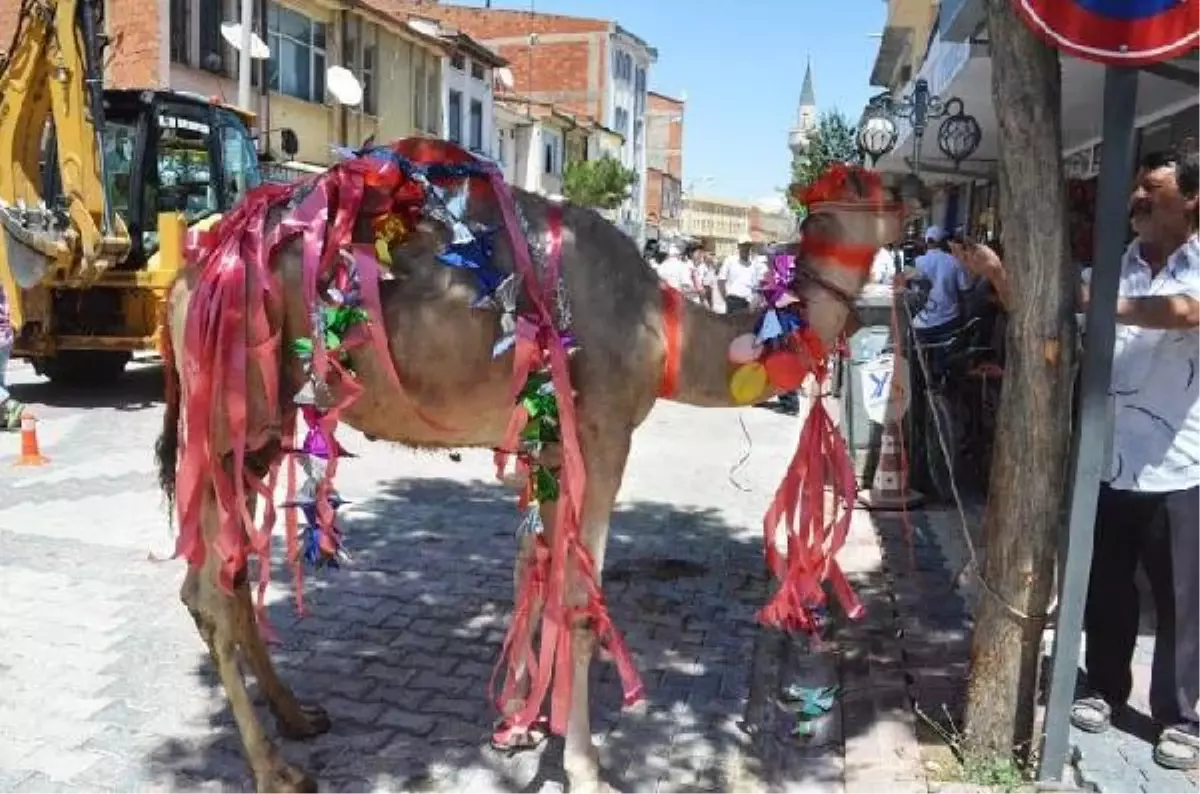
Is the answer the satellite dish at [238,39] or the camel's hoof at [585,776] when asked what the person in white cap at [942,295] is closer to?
the camel's hoof at [585,776]

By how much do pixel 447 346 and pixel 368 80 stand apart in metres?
25.3

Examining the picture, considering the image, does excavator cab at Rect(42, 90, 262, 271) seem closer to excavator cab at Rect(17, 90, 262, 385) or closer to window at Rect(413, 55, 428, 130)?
excavator cab at Rect(17, 90, 262, 385)

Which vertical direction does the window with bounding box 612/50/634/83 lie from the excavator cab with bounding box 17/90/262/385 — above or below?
above

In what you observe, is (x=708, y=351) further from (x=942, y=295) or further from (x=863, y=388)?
(x=942, y=295)

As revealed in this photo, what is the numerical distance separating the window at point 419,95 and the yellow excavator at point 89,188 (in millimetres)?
18391

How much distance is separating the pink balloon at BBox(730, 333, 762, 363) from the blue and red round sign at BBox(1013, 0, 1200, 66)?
124 centimetres

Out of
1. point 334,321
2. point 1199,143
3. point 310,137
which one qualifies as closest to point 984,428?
point 1199,143

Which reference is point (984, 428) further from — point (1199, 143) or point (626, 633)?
point (1199, 143)

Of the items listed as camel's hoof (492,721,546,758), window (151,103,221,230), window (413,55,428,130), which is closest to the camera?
camel's hoof (492,721,546,758)

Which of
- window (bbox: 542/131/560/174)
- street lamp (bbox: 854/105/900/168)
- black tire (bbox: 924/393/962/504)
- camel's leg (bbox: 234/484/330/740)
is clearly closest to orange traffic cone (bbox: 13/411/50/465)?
camel's leg (bbox: 234/484/330/740)

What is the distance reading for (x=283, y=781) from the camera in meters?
3.44

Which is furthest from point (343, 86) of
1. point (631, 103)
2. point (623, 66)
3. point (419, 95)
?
point (631, 103)

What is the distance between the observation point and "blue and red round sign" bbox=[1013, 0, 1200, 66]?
299 cm

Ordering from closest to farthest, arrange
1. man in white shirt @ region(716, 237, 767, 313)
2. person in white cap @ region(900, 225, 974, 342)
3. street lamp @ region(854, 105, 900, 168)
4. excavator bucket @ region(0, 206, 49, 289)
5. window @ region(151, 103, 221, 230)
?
person in white cap @ region(900, 225, 974, 342) → excavator bucket @ region(0, 206, 49, 289) → window @ region(151, 103, 221, 230) → street lamp @ region(854, 105, 900, 168) → man in white shirt @ region(716, 237, 767, 313)
